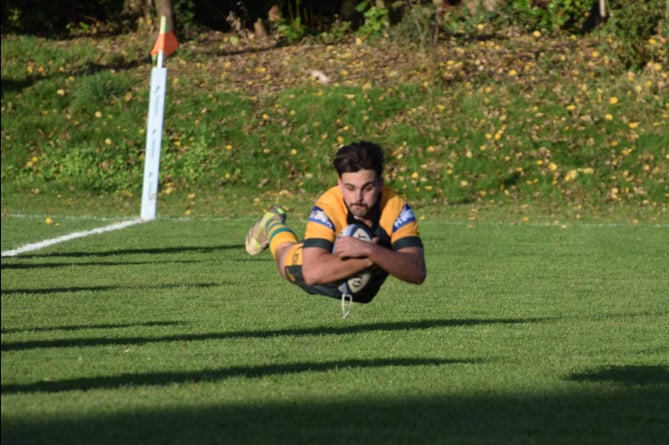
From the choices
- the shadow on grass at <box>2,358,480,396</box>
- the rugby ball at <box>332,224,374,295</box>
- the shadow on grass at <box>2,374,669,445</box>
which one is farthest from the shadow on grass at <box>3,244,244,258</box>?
the shadow on grass at <box>2,374,669,445</box>

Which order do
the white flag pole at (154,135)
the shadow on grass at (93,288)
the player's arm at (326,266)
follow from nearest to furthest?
the player's arm at (326,266), the shadow on grass at (93,288), the white flag pole at (154,135)

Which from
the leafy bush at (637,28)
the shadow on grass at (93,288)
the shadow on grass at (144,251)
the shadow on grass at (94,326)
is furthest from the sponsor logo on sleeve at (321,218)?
the leafy bush at (637,28)

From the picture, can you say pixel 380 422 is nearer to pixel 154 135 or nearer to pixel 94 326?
pixel 94 326

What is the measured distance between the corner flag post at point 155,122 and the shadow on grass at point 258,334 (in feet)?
36.1

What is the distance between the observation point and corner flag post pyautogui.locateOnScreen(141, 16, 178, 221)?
20844mm

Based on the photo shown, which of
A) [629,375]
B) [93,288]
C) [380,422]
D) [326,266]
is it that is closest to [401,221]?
[326,266]

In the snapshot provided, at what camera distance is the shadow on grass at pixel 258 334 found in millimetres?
8922

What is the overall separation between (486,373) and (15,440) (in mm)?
3342

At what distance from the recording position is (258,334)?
982 cm

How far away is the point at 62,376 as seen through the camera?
299 inches

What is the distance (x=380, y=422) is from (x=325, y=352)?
2.36 metres

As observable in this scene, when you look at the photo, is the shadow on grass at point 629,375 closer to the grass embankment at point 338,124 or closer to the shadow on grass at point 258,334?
the shadow on grass at point 258,334

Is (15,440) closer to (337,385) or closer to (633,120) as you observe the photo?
(337,385)

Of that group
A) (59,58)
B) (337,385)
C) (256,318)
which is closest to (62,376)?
(337,385)
